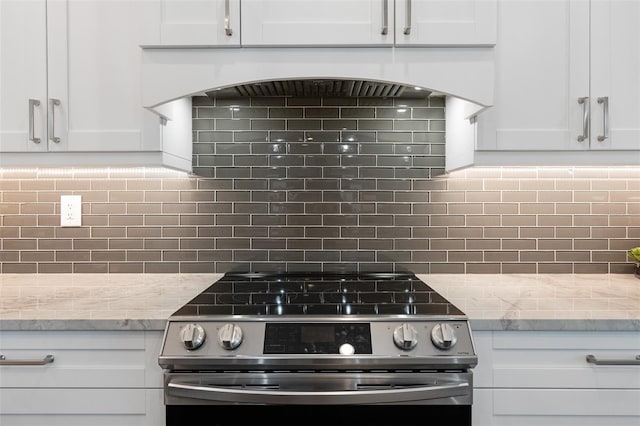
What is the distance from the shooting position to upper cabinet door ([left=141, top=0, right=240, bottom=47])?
1413 mm

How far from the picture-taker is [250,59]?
4.69ft

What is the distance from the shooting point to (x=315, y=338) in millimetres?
1212

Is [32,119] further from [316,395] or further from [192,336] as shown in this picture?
[316,395]

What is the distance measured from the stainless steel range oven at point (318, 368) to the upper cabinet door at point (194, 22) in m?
0.82

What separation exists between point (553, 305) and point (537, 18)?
0.94 meters

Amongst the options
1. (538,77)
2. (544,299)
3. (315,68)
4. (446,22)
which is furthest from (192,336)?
(538,77)

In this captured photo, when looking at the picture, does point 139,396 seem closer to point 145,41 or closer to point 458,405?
point 458,405

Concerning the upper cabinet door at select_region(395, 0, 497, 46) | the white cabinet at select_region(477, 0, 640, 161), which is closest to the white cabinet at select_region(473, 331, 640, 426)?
the white cabinet at select_region(477, 0, 640, 161)

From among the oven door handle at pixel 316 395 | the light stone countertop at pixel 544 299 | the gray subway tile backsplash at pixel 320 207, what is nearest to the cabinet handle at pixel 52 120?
the gray subway tile backsplash at pixel 320 207

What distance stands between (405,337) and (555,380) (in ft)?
1.48

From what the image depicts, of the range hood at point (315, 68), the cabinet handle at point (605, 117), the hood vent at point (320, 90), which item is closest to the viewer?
the range hood at point (315, 68)

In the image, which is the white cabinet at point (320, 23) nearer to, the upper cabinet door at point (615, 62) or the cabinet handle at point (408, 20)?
the cabinet handle at point (408, 20)

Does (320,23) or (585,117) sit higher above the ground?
(320,23)

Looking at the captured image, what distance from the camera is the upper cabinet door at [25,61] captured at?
1.57m
